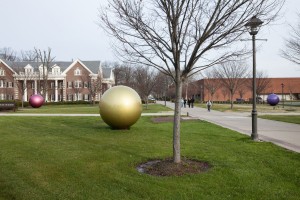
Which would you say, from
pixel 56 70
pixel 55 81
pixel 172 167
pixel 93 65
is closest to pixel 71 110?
pixel 172 167

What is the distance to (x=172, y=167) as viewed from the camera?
7926 mm

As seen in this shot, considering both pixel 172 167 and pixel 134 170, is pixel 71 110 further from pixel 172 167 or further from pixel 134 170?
pixel 172 167

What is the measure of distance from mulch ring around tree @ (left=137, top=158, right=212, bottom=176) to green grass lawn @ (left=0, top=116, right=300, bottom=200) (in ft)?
0.83

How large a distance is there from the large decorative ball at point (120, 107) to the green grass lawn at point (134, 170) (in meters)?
2.60

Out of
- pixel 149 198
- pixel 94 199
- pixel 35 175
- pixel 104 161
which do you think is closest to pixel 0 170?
pixel 35 175

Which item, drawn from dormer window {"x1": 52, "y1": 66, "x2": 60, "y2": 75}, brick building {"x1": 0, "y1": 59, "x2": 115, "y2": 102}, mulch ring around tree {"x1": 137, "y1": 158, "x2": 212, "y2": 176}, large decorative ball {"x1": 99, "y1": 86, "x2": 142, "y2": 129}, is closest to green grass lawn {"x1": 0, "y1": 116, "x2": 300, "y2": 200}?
mulch ring around tree {"x1": 137, "y1": 158, "x2": 212, "y2": 176}

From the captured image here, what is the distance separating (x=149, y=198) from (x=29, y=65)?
7729 centimetres

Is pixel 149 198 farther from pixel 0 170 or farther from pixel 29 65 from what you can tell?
pixel 29 65

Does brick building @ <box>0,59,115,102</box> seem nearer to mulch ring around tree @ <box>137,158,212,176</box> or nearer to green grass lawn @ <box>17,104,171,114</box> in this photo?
green grass lawn @ <box>17,104,171,114</box>

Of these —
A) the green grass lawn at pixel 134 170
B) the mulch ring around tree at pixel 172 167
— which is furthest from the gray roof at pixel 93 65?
the mulch ring around tree at pixel 172 167

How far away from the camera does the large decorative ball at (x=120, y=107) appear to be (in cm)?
1526

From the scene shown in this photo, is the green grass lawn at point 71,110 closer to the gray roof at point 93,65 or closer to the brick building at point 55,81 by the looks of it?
the brick building at point 55,81

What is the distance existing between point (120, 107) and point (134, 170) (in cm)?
755

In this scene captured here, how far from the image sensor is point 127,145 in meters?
11.6
